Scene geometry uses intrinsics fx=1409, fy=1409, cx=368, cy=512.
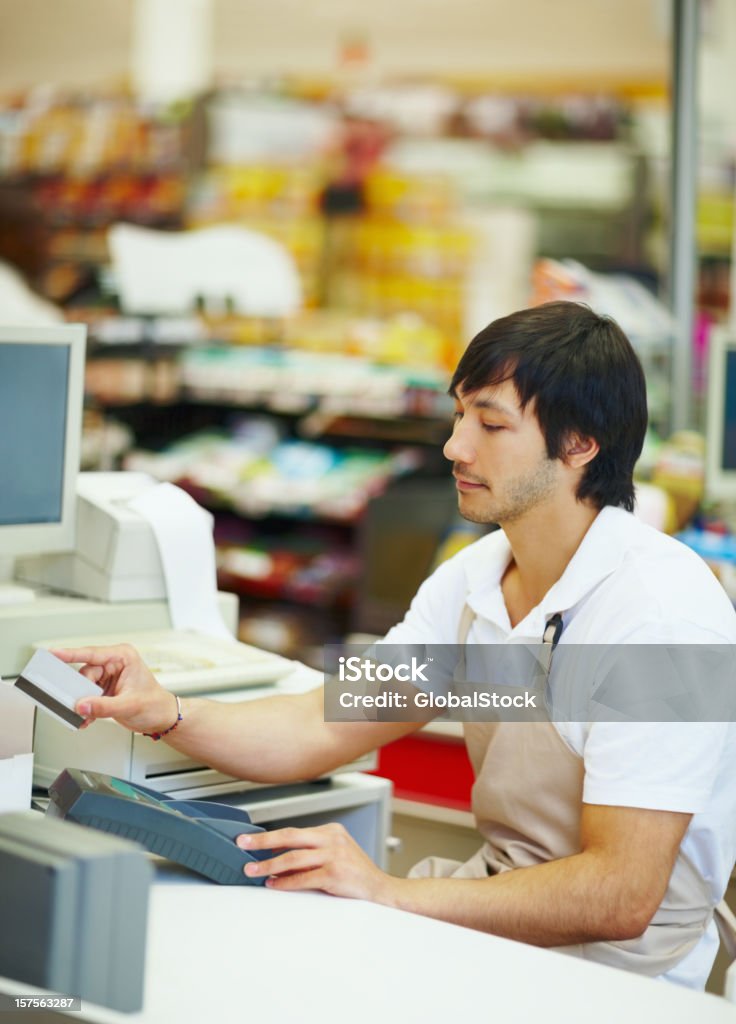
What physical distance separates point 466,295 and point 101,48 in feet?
18.4

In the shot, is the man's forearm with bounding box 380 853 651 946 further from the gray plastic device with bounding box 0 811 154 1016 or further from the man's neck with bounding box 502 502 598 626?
the gray plastic device with bounding box 0 811 154 1016

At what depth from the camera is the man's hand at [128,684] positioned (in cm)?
200

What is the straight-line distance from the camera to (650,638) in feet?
6.04

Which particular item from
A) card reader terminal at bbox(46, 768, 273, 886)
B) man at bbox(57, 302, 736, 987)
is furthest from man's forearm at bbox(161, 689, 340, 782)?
card reader terminal at bbox(46, 768, 273, 886)

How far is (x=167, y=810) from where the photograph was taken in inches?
66.8

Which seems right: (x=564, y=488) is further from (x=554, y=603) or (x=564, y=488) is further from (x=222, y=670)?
(x=222, y=670)

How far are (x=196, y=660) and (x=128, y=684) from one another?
0.24 metres

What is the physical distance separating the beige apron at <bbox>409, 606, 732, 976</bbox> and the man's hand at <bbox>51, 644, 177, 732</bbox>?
46 cm

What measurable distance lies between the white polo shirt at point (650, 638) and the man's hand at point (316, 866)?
0.98 ft

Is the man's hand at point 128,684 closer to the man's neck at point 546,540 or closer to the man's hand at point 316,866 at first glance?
the man's hand at point 316,866

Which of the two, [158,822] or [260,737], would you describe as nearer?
[158,822]

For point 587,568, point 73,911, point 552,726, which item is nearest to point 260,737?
point 552,726

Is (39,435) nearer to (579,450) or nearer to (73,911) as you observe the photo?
(579,450)

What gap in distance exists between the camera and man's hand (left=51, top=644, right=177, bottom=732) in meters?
2.00
